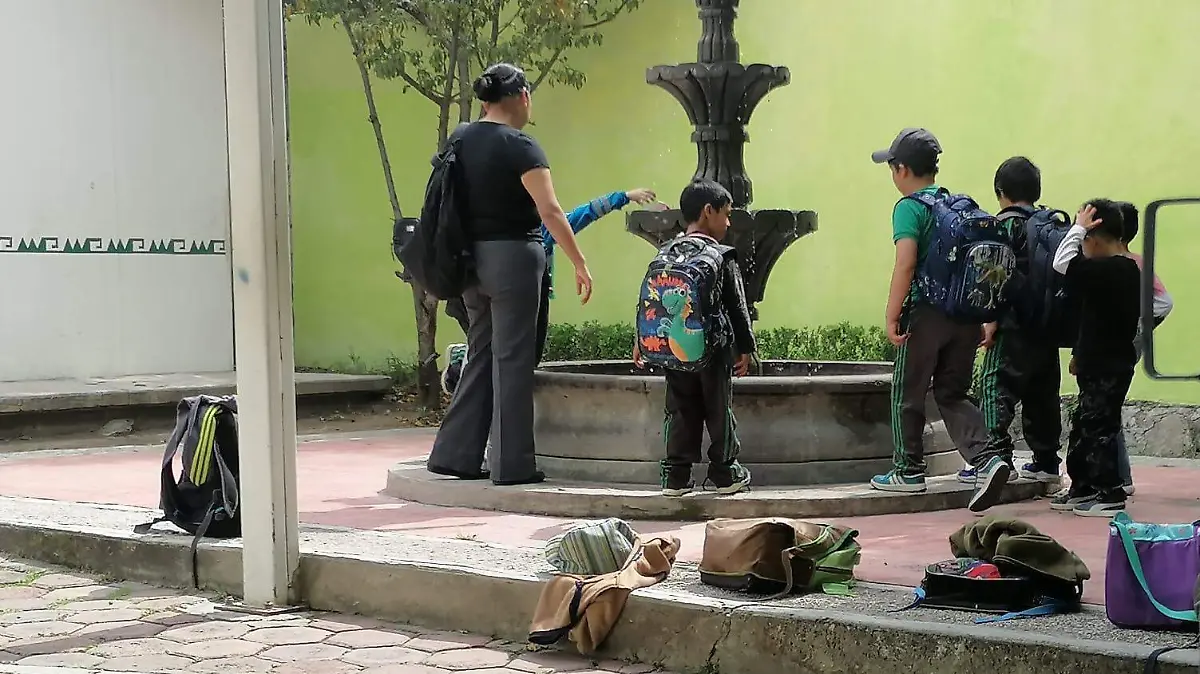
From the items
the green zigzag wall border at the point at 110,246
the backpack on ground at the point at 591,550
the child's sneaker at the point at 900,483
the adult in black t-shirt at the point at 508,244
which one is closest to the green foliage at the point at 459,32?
the green zigzag wall border at the point at 110,246

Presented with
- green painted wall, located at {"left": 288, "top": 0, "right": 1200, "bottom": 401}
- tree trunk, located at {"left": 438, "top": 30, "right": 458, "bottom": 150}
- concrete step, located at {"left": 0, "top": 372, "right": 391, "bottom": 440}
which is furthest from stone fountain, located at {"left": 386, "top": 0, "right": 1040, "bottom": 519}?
tree trunk, located at {"left": 438, "top": 30, "right": 458, "bottom": 150}

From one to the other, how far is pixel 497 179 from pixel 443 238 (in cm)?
38

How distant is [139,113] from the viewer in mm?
13742

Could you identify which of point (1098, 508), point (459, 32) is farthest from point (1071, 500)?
point (459, 32)

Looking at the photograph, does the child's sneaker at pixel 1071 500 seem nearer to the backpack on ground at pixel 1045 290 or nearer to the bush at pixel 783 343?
the backpack on ground at pixel 1045 290

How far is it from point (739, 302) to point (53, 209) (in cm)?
829

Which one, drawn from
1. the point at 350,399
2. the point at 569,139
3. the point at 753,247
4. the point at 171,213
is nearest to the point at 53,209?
the point at 171,213

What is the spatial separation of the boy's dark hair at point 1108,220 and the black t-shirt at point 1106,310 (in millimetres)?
109

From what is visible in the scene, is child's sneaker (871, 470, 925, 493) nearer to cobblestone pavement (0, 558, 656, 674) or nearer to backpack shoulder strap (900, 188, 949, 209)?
backpack shoulder strap (900, 188, 949, 209)

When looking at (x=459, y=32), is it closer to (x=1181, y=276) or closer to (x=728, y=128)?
(x=728, y=128)

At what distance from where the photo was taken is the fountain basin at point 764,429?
7.39 metres

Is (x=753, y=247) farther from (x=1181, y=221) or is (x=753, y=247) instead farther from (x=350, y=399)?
(x=350, y=399)

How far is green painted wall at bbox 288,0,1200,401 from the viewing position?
33.3ft

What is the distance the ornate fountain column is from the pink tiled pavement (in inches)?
79.4
